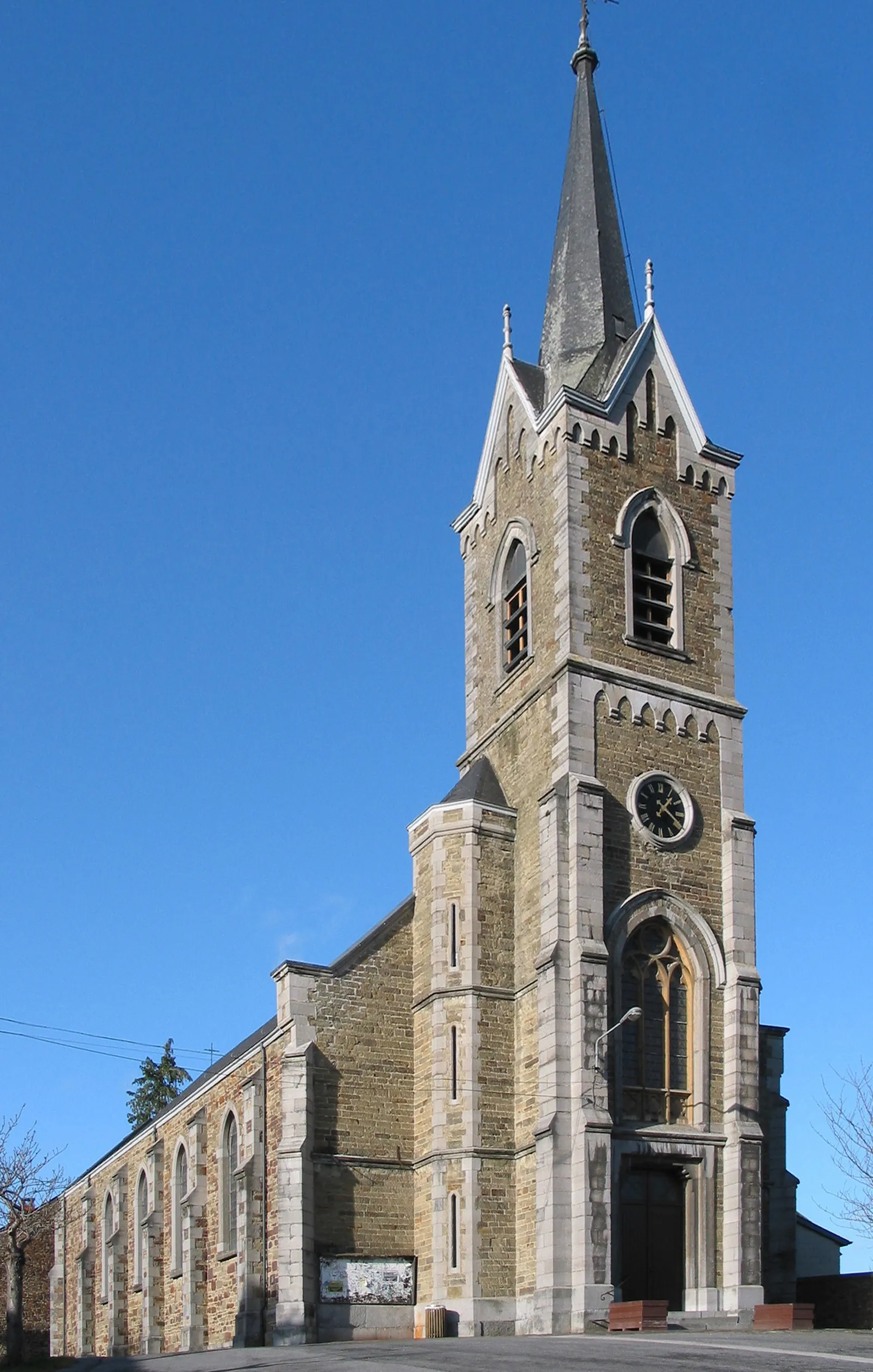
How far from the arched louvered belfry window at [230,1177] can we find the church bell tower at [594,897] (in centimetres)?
701

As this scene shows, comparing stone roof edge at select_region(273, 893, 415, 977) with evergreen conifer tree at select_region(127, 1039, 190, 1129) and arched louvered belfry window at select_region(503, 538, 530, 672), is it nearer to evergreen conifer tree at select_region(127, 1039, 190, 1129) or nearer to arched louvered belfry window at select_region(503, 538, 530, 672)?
arched louvered belfry window at select_region(503, 538, 530, 672)

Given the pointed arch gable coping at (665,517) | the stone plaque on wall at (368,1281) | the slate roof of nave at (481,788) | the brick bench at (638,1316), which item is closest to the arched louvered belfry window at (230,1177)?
the stone plaque on wall at (368,1281)

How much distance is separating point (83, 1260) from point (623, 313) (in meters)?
34.2

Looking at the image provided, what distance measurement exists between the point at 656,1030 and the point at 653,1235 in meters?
3.97

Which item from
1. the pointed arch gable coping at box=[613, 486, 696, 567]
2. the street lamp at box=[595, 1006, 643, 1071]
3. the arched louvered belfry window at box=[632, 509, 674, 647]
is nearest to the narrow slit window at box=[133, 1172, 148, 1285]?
the street lamp at box=[595, 1006, 643, 1071]

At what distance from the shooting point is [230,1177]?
38781 mm

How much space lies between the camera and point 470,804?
113 feet

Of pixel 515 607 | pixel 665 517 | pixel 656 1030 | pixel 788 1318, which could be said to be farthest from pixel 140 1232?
pixel 665 517

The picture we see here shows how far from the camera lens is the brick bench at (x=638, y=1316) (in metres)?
28.0

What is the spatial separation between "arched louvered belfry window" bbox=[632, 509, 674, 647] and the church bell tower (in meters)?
0.08

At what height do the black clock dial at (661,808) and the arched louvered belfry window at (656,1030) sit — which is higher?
the black clock dial at (661,808)

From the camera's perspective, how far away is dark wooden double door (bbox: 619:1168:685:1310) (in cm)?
3072

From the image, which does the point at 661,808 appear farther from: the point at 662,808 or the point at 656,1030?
the point at 656,1030

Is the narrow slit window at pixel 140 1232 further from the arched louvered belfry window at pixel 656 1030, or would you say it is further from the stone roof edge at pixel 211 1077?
the arched louvered belfry window at pixel 656 1030
